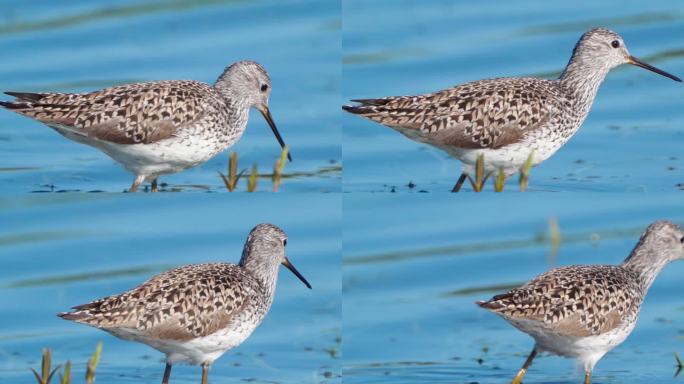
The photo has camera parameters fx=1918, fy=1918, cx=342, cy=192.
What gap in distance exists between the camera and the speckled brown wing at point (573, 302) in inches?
530

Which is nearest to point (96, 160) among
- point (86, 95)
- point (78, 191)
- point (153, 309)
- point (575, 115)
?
point (78, 191)

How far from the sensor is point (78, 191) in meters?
15.9

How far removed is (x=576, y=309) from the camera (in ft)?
44.6

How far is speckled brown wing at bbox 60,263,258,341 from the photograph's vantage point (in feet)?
43.5

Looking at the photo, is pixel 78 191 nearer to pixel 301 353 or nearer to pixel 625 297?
pixel 301 353

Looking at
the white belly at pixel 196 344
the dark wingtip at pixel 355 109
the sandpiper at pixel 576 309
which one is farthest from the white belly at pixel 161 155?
the sandpiper at pixel 576 309

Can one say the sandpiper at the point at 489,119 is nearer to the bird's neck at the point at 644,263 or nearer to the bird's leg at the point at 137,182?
the bird's neck at the point at 644,263

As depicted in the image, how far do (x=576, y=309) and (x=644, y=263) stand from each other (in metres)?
1.21

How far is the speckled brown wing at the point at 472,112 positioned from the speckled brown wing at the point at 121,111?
1.27m

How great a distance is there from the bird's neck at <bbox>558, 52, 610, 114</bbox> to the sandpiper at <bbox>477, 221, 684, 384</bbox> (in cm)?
140

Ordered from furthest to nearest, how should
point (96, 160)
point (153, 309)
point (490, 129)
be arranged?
point (96, 160) → point (490, 129) → point (153, 309)

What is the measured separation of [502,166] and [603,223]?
3.18 metres

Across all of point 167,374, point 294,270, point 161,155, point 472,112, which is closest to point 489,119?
point 472,112

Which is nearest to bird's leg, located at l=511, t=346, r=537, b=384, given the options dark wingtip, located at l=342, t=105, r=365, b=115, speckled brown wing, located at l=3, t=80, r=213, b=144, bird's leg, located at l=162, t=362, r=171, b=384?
dark wingtip, located at l=342, t=105, r=365, b=115
